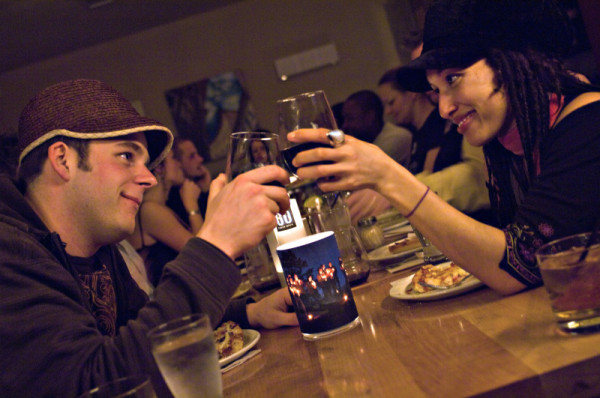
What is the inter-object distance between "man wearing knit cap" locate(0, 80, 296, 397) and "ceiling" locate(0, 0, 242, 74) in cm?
418

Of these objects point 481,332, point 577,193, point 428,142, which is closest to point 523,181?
point 577,193

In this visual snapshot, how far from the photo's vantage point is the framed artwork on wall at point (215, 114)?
668 cm

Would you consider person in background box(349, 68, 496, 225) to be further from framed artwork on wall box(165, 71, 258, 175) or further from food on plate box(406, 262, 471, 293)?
framed artwork on wall box(165, 71, 258, 175)

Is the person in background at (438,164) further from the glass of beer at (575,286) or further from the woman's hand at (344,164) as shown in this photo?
the glass of beer at (575,286)

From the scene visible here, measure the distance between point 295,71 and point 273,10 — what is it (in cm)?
76

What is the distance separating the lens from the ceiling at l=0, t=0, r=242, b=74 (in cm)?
515

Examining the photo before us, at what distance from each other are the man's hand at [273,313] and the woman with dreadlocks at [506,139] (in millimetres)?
379

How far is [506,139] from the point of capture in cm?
145

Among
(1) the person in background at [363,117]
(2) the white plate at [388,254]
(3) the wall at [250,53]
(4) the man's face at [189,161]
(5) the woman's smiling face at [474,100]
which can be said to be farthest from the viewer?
(3) the wall at [250,53]

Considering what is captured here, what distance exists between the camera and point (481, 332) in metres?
0.92

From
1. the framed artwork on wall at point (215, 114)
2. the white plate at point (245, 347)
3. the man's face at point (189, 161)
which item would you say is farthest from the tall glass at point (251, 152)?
the framed artwork on wall at point (215, 114)

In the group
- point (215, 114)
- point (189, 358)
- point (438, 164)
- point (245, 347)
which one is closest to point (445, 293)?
point (245, 347)

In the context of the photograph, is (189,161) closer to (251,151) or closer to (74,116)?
(74,116)

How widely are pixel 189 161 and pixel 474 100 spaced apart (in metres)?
4.04
